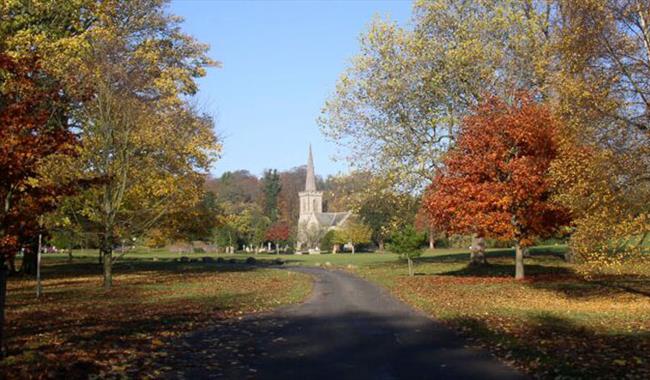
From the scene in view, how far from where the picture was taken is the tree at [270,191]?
382ft

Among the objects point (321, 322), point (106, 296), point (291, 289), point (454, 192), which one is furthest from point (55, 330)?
point (454, 192)

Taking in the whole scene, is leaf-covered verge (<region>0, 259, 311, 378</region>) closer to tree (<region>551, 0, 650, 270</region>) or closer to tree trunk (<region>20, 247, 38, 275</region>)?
tree trunk (<region>20, 247, 38, 275</region>)

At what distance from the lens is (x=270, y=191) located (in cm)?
11719

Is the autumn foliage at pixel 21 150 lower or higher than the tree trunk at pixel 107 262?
higher

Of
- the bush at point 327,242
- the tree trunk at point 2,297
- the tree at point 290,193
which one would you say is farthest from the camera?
the tree at point 290,193

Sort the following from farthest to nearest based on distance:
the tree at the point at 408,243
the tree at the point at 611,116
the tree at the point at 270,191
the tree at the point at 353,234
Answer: the tree at the point at 270,191, the tree at the point at 353,234, the tree at the point at 408,243, the tree at the point at 611,116

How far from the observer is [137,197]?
88.7 feet

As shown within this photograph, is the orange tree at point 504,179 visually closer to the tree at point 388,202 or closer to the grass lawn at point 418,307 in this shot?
the grass lawn at point 418,307

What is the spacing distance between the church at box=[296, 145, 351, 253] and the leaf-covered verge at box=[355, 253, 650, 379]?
57.6 meters

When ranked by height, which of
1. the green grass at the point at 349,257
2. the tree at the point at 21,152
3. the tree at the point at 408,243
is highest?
the tree at the point at 21,152

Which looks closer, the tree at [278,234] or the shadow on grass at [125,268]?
the shadow on grass at [125,268]

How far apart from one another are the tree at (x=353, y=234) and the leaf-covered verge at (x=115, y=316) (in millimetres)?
55080

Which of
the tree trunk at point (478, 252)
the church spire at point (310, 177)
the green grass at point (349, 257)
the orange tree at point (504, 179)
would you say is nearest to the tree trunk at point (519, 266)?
the orange tree at point (504, 179)

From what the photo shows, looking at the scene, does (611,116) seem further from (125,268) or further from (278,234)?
(278,234)
